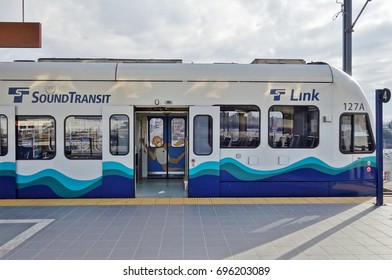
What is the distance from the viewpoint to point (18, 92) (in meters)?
7.47

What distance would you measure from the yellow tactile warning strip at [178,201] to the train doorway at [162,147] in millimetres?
2658

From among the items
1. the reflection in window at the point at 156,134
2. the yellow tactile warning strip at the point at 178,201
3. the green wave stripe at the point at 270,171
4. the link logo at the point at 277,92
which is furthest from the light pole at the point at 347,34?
the reflection in window at the point at 156,134

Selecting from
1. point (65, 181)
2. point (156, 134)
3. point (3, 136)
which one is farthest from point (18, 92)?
point (156, 134)

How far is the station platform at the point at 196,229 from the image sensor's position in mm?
4585

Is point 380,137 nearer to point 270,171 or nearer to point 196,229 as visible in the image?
point 270,171

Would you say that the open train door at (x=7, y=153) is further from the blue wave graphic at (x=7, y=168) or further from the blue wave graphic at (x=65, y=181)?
the blue wave graphic at (x=65, y=181)

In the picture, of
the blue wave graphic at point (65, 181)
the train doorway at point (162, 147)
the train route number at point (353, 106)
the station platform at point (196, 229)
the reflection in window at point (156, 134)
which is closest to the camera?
the station platform at point (196, 229)

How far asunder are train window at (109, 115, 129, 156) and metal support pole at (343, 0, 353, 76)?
6.63 m

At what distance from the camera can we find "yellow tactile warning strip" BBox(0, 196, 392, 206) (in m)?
7.22

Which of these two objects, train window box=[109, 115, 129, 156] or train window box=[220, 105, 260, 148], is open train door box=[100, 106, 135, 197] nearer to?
train window box=[109, 115, 129, 156]

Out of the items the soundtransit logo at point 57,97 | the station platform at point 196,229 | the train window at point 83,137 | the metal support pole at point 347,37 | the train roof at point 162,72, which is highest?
the metal support pole at point 347,37

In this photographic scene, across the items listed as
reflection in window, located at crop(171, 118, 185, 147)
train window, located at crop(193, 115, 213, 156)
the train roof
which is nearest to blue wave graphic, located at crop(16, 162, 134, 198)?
train window, located at crop(193, 115, 213, 156)

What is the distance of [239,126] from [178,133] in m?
3.32

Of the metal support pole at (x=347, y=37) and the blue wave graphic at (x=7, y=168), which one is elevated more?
the metal support pole at (x=347, y=37)
